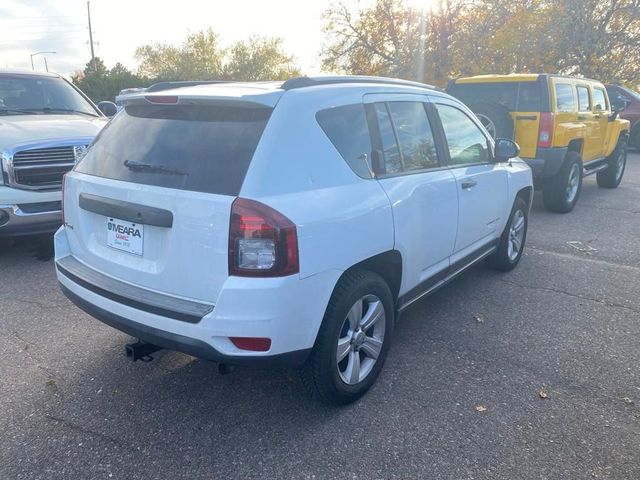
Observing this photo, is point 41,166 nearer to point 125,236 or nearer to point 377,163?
point 125,236

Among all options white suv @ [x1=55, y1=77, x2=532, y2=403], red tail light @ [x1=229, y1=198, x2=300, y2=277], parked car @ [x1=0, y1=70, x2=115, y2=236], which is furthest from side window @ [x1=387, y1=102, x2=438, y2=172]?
parked car @ [x1=0, y1=70, x2=115, y2=236]

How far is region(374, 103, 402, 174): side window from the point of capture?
315 cm

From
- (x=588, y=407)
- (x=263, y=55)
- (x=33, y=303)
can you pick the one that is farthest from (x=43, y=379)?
(x=263, y=55)

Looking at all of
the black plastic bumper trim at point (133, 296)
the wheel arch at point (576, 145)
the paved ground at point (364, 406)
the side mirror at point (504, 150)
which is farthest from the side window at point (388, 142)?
the wheel arch at point (576, 145)

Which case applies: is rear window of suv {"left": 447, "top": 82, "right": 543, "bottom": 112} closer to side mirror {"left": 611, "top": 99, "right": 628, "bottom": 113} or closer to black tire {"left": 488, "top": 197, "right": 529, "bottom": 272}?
black tire {"left": 488, "top": 197, "right": 529, "bottom": 272}

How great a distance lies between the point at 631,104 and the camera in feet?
50.7

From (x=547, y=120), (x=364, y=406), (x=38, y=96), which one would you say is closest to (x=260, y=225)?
(x=364, y=406)

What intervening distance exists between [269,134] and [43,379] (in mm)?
2092

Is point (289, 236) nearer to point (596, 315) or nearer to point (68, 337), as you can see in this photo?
point (68, 337)

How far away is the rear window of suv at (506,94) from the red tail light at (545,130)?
0.14 meters

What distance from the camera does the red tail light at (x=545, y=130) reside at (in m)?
6.98

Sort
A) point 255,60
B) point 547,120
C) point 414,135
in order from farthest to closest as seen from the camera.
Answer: point 255,60
point 547,120
point 414,135

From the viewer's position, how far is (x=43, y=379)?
10.4 ft

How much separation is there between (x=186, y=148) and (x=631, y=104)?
54.4 feet
